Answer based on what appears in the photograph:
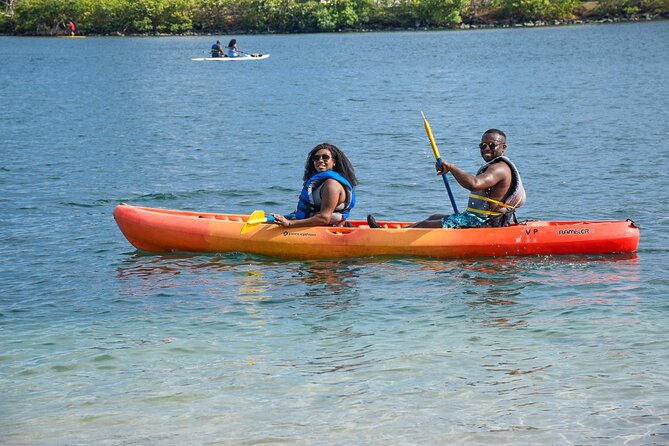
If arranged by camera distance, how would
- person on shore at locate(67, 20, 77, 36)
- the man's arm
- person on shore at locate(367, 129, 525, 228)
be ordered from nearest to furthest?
the man's arm < person on shore at locate(367, 129, 525, 228) < person on shore at locate(67, 20, 77, 36)

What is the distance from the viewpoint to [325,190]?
1162 centimetres

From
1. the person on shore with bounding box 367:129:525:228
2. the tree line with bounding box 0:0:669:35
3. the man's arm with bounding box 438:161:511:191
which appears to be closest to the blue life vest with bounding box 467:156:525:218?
the person on shore with bounding box 367:129:525:228

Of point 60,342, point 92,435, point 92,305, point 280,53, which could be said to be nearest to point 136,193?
point 92,305

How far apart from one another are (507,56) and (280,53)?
1673 centimetres

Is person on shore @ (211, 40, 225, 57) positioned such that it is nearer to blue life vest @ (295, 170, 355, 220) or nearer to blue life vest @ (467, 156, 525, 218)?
blue life vest @ (295, 170, 355, 220)

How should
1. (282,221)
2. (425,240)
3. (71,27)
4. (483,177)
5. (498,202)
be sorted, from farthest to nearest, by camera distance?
(71,27) < (282,221) < (425,240) < (498,202) < (483,177)

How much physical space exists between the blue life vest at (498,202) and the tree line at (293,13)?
88.6 metres

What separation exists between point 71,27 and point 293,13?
22213 millimetres

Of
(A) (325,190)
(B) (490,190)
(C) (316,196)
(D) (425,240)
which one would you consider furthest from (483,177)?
(C) (316,196)

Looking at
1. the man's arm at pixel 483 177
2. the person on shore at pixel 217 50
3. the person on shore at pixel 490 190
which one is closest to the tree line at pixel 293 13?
the person on shore at pixel 217 50

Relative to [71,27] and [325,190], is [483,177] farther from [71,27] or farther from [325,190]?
[71,27]

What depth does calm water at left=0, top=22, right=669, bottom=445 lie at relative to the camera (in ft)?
23.8

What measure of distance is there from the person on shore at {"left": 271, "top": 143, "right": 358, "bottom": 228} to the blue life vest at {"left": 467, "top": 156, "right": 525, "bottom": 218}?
1384mm

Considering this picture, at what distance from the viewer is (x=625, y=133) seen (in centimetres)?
2402
